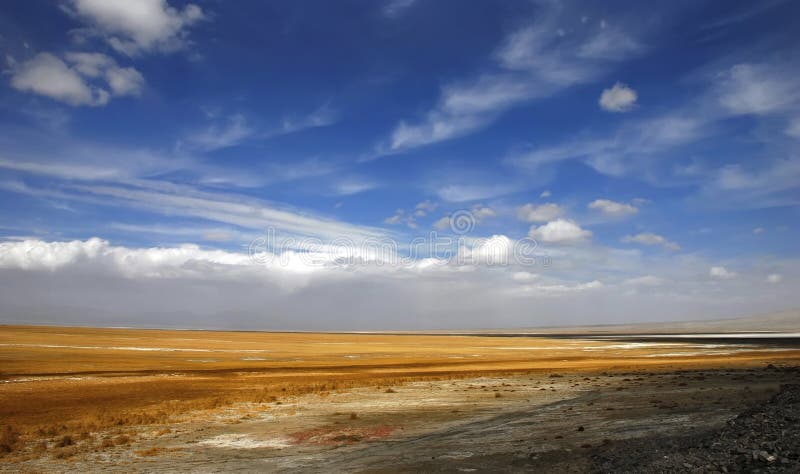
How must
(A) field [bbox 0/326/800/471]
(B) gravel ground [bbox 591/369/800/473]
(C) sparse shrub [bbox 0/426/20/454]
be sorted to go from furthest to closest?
(C) sparse shrub [bbox 0/426/20/454] → (A) field [bbox 0/326/800/471] → (B) gravel ground [bbox 591/369/800/473]

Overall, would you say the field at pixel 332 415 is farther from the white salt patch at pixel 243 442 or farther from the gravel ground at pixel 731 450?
the gravel ground at pixel 731 450

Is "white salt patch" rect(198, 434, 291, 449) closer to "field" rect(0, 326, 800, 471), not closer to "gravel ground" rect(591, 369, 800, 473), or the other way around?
"field" rect(0, 326, 800, 471)

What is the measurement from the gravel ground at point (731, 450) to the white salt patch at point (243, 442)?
42.4 feet

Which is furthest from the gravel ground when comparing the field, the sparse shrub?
the sparse shrub

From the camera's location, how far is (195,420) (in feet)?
90.2

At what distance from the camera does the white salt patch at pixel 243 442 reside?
838 inches

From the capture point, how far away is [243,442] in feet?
72.5

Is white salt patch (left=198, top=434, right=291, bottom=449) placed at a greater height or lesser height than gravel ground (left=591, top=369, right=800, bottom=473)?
lesser

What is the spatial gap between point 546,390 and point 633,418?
45.5ft

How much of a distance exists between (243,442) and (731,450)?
1819 centimetres

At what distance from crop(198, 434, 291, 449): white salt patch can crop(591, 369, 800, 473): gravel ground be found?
1293cm

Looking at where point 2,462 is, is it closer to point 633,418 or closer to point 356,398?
point 356,398

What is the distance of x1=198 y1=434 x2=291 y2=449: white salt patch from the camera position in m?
21.3

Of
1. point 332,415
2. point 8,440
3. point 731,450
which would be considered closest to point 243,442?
point 332,415
